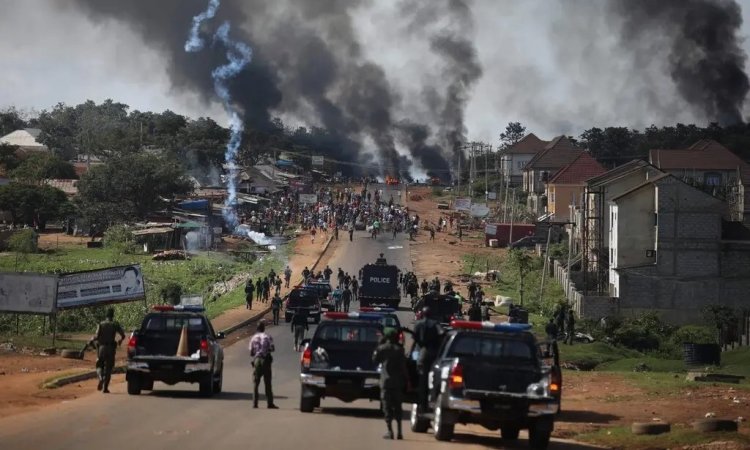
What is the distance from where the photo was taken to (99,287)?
1502 inches

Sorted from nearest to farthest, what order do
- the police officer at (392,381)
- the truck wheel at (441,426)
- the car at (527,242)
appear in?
the truck wheel at (441,426) → the police officer at (392,381) → the car at (527,242)

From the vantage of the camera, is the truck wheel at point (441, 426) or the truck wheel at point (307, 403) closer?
the truck wheel at point (441, 426)

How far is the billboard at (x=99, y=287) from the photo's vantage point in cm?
3744

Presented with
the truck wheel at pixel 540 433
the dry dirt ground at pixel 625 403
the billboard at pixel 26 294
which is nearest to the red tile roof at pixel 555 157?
the billboard at pixel 26 294

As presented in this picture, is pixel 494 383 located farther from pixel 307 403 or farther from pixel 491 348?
pixel 307 403

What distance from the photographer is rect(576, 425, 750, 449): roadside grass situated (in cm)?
1753

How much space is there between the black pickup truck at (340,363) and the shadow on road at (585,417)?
3.61 meters

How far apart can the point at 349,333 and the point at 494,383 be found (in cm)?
514

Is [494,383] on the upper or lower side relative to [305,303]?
lower

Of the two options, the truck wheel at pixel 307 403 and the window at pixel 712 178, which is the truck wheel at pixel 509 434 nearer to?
the truck wheel at pixel 307 403

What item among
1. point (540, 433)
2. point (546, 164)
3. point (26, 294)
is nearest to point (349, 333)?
point (540, 433)

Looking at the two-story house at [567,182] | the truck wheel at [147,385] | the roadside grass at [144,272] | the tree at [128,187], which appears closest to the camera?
the truck wheel at [147,385]

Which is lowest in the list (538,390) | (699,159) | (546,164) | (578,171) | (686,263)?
(538,390)

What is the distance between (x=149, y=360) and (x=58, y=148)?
5900 inches
